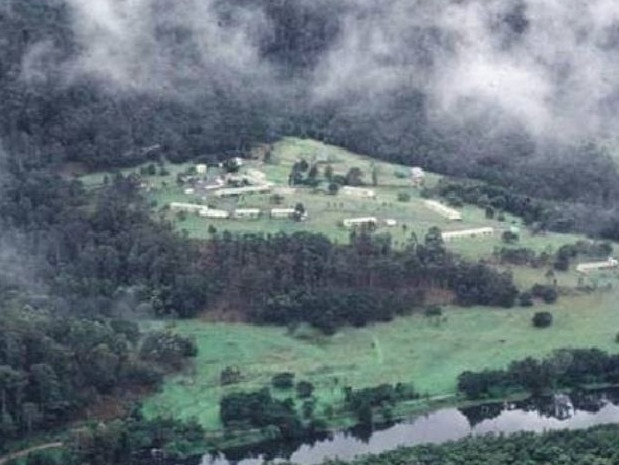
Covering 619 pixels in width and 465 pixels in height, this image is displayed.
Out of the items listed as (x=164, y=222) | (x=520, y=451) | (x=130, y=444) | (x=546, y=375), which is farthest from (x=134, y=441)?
(x=164, y=222)

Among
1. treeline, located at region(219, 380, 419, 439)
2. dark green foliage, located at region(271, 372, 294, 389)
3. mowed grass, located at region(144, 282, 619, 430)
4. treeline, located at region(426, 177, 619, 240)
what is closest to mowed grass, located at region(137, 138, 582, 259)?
treeline, located at region(426, 177, 619, 240)

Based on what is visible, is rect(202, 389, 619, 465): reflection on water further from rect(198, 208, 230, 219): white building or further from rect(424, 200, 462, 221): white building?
rect(198, 208, 230, 219): white building

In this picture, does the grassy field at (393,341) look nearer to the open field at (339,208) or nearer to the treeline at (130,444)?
the open field at (339,208)

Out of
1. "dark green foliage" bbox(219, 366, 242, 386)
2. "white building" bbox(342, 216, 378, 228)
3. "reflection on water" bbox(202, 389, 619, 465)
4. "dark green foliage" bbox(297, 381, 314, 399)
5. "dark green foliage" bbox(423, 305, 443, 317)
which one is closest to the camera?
"reflection on water" bbox(202, 389, 619, 465)

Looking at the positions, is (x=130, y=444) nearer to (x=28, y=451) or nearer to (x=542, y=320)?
(x=28, y=451)

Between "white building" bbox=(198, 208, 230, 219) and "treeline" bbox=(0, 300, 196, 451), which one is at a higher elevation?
"white building" bbox=(198, 208, 230, 219)

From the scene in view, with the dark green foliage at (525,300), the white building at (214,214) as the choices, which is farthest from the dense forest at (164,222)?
the white building at (214,214)
